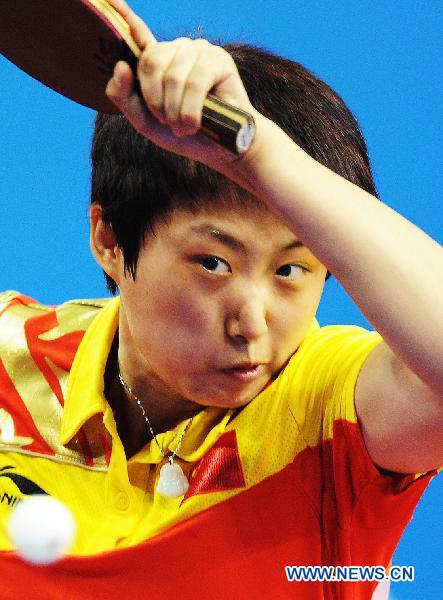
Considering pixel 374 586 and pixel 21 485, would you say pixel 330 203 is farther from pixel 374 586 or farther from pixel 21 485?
pixel 21 485

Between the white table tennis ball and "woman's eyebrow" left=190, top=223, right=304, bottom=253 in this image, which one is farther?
the white table tennis ball

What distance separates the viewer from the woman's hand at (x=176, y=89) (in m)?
0.67

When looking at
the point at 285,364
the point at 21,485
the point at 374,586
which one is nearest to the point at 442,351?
the point at 285,364

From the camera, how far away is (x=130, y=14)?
2.40 ft

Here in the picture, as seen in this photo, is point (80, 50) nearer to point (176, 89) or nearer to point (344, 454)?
point (176, 89)

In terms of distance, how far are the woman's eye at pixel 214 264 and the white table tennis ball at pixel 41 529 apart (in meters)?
0.35

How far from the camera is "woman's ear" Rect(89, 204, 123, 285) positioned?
105 centimetres

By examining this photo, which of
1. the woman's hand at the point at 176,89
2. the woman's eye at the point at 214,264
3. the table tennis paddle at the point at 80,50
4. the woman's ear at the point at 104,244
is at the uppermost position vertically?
the woman's ear at the point at 104,244

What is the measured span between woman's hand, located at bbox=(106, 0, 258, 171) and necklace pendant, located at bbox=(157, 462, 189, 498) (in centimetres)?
40

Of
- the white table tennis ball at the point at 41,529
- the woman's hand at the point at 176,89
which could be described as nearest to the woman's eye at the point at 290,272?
the woman's hand at the point at 176,89

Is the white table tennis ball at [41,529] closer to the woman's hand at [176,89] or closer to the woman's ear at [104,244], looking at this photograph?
the woman's ear at [104,244]

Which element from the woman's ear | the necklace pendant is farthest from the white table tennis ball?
the woman's ear

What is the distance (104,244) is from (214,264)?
0.21 metres

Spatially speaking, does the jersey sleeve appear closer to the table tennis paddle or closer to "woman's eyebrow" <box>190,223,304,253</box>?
"woman's eyebrow" <box>190,223,304,253</box>
